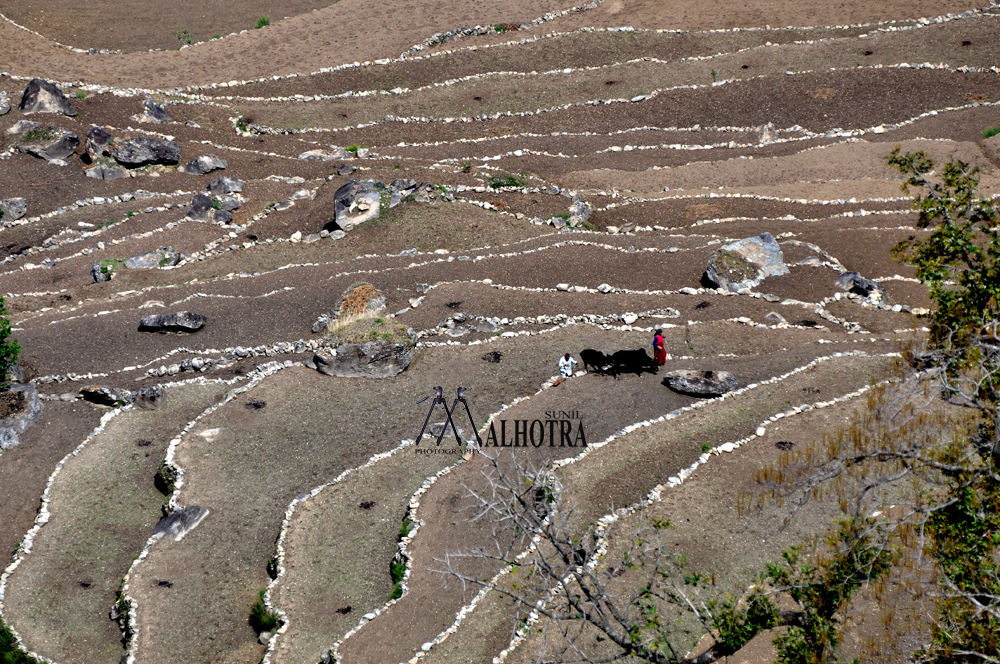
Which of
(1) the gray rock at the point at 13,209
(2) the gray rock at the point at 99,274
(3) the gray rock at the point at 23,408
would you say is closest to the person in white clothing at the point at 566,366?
(3) the gray rock at the point at 23,408

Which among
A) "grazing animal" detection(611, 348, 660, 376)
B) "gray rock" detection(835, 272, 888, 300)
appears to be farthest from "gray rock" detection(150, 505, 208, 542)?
"gray rock" detection(835, 272, 888, 300)

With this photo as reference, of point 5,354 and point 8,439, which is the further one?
point 5,354

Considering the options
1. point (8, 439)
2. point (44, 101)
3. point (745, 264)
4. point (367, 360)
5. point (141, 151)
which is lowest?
point (8, 439)

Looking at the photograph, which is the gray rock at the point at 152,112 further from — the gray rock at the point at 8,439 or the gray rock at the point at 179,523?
the gray rock at the point at 179,523

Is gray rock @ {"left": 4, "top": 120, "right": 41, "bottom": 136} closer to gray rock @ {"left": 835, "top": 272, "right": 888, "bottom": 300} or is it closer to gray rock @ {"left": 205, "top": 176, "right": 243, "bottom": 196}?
gray rock @ {"left": 205, "top": 176, "right": 243, "bottom": 196}

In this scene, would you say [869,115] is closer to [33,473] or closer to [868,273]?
[868,273]

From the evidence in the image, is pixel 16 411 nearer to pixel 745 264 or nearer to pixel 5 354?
pixel 5 354

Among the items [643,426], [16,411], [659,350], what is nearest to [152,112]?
[16,411]
